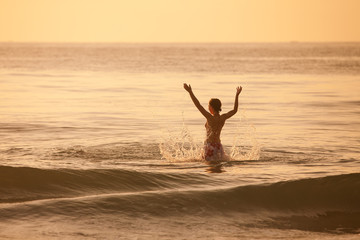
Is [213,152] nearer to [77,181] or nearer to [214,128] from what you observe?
[214,128]

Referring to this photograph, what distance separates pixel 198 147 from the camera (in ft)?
52.9

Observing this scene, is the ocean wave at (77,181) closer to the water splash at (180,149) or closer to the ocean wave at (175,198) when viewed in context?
the ocean wave at (175,198)

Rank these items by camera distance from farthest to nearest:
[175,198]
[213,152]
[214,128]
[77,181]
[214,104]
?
1. [213,152]
2. [214,128]
3. [214,104]
4. [77,181]
5. [175,198]

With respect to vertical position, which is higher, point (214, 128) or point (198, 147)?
point (214, 128)

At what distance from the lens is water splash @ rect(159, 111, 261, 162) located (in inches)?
569

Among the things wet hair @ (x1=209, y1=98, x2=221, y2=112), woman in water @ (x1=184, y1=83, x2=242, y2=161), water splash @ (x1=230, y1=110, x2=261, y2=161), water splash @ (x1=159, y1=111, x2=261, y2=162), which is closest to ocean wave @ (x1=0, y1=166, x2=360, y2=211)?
woman in water @ (x1=184, y1=83, x2=242, y2=161)

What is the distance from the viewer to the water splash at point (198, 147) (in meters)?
14.4

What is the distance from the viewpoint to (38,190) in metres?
11.3

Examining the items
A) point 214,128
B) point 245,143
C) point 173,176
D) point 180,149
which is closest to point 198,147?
point 180,149

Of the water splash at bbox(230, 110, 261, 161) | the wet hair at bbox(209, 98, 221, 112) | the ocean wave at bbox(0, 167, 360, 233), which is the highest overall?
the wet hair at bbox(209, 98, 221, 112)

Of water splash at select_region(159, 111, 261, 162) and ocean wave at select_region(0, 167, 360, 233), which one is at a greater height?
water splash at select_region(159, 111, 261, 162)

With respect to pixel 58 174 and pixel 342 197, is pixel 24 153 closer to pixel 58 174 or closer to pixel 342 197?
pixel 58 174

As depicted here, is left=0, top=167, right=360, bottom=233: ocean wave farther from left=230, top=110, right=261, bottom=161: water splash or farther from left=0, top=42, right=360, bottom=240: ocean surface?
left=230, top=110, right=261, bottom=161: water splash

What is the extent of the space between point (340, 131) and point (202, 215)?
983 cm
